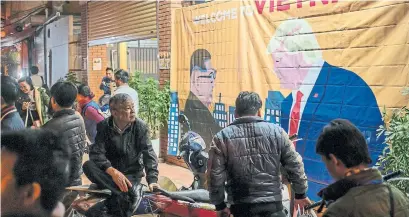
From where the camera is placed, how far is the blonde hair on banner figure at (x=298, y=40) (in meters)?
6.40

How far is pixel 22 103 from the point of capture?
7.89 m

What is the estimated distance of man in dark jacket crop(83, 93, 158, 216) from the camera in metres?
4.55

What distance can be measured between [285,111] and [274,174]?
2.97 meters

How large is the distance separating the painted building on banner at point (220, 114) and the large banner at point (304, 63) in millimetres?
16

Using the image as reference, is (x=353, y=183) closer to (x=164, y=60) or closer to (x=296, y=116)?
(x=296, y=116)

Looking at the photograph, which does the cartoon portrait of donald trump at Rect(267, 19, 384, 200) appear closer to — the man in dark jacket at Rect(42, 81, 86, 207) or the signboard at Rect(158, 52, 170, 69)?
the man in dark jacket at Rect(42, 81, 86, 207)

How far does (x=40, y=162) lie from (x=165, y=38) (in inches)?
358

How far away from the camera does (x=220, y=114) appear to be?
8648 mm

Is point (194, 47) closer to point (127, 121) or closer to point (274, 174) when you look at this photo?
point (127, 121)

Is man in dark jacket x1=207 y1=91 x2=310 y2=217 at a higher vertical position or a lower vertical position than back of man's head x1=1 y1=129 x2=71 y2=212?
lower

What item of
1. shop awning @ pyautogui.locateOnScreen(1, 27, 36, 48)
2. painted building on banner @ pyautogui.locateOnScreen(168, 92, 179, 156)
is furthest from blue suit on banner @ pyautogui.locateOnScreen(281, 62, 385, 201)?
shop awning @ pyautogui.locateOnScreen(1, 27, 36, 48)

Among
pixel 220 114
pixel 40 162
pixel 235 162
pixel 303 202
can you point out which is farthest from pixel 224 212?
pixel 220 114

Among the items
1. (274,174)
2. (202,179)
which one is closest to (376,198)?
(274,174)

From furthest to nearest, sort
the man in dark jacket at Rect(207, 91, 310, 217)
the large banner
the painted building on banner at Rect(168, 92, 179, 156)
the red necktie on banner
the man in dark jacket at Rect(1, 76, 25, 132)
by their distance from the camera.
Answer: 1. the painted building on banner at Rect(168, 92, 179, 156)
2. the red necktie on banner
3. the large banner
4. the man in dark jacket at Rect(207, 91, 310, 217)
5. the man in dark jacket at Rect(1, 76, 25, 132)
